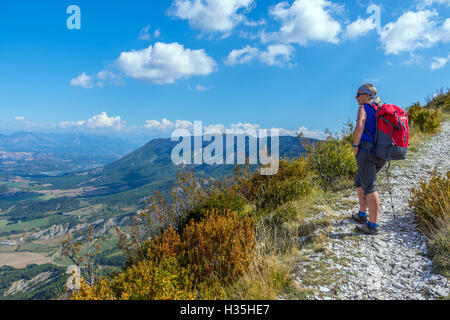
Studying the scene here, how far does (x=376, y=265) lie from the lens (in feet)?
11.6

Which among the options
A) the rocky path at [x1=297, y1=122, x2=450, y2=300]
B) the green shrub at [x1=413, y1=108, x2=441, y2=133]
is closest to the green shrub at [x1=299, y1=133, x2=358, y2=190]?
the rocky path at [x1=297, y1=122, x2=450, y2=300]

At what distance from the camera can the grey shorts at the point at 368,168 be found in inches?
164

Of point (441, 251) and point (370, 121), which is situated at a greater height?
point (370, 121)

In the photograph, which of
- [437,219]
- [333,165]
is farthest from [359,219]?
[333,165]

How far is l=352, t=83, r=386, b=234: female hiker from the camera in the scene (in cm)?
410

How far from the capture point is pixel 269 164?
27.4 feet

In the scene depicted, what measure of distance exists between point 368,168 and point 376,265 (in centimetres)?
163

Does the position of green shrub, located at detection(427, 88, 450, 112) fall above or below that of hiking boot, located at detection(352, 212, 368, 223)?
above

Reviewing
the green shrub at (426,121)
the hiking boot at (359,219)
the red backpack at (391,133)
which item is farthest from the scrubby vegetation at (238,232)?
the green shrub at (426,121)

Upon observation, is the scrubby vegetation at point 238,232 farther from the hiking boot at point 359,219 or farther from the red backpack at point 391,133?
the red backpack at point 391,133

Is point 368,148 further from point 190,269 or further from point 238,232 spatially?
point 190,269

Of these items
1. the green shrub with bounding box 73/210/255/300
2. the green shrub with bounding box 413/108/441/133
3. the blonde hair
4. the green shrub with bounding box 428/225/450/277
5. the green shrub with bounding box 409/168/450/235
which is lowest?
the green shrub with bounding box 73/210/255/300

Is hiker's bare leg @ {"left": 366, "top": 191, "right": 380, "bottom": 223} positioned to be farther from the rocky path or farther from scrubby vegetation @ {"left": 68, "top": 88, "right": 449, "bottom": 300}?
scrubby vegetation @ {"left": 68, "top": 88, "right": 449, "bottom": 300}
